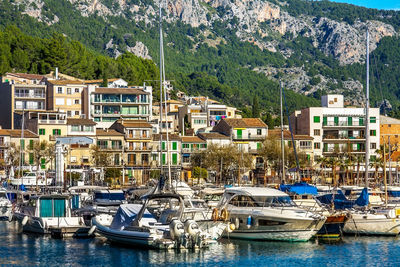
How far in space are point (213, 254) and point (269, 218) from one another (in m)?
5.36

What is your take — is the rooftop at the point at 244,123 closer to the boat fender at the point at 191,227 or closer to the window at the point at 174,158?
the window at the point at 174,158

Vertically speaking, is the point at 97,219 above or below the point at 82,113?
below

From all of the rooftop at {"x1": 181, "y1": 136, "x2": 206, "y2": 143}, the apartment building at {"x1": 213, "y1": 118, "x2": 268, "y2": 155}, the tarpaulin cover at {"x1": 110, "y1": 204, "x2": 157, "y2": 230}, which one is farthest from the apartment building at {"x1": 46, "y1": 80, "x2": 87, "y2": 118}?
the tarpaulin cover at {"x1": 110, "y1": 204, "x2": 157, "y2": 230}

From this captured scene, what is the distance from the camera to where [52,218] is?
51.4m

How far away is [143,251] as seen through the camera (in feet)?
142

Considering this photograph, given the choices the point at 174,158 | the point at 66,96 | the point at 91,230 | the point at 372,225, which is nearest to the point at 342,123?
the point at 174,158

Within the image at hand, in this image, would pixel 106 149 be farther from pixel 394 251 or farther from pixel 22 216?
pixel 394 251

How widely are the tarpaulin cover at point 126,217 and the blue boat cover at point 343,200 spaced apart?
14.1 m

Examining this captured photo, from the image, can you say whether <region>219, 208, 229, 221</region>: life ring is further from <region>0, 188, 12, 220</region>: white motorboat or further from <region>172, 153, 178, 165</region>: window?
<region>172, 153, 178, 165</region>: window

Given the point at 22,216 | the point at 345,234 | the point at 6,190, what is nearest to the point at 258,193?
the point at 345,234

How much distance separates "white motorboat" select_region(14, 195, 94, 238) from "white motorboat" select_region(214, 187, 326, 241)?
31.5 ft

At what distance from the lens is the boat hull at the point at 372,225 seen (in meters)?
50.4

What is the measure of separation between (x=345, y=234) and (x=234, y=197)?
26.5ft

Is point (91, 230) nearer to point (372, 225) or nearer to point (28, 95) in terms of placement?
point (372, 225)
